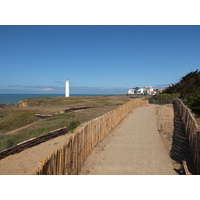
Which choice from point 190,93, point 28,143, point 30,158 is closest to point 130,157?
point 30,158

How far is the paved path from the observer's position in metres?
6.78

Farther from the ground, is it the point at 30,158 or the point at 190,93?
the point at 190,93

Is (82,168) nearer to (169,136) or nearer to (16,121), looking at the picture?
(169,136)

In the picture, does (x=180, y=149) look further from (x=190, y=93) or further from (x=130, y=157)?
(x=190, y=93)

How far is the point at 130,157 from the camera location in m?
8.12

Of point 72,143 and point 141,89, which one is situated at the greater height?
point 141,89

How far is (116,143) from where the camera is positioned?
1025 centimetres

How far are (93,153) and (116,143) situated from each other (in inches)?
79.2

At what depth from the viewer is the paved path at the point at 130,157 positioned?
267 inches

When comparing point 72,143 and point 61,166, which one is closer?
point 61,166

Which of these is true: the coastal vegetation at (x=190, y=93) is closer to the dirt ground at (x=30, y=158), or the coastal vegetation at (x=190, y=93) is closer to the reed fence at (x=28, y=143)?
the dirt ground at (x=30, y=158)

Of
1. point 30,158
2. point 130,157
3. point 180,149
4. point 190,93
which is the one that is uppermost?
point 190,93

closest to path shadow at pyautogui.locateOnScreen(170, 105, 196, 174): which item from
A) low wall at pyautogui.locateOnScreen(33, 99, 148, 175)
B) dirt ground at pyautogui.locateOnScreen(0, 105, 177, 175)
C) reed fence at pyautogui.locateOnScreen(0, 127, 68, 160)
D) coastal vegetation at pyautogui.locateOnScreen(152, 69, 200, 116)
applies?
dirt ground at pyautogui.locateOnScreen(0, 105, 177, 175)

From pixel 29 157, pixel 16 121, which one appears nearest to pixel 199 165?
pixel 29 157
